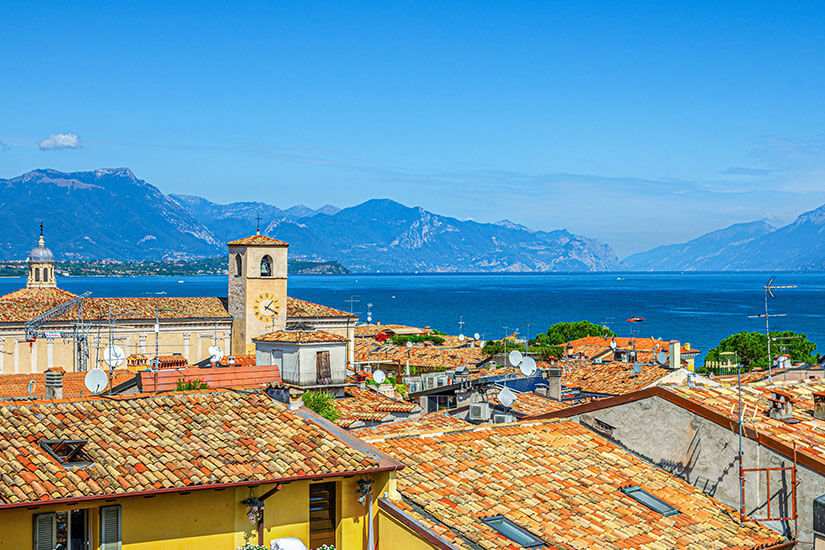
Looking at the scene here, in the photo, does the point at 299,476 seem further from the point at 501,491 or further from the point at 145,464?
the point at 501,491

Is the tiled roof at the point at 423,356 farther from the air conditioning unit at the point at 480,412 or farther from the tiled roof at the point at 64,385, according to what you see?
the air conditioning unit at the point at 480,412

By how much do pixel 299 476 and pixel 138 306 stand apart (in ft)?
166

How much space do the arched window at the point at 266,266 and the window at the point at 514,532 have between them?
4887 centimetres

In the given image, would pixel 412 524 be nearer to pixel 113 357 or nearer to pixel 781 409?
pixel 781 409

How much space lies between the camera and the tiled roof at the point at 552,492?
11.6 meters

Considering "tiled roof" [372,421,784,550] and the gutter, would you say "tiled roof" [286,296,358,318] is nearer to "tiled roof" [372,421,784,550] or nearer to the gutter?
"tiled roof" [372,421,784,550]

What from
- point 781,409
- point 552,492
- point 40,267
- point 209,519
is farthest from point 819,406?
point 40,267

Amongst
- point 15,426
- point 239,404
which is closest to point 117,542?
point 15,426

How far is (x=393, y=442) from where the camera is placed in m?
13.9

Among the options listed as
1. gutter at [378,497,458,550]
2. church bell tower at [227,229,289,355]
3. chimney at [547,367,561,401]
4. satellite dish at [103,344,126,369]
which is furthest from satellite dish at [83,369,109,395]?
church bell tower at [227,229,289,355]

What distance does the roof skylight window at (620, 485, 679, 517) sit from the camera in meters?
12.9

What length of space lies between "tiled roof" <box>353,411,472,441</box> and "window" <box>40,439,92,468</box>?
5.06 m

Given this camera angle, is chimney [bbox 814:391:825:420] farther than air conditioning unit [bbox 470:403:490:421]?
No

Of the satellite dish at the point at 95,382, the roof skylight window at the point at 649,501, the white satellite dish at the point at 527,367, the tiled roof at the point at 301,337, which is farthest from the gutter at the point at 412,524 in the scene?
the tiled roof at the point at 301,337
